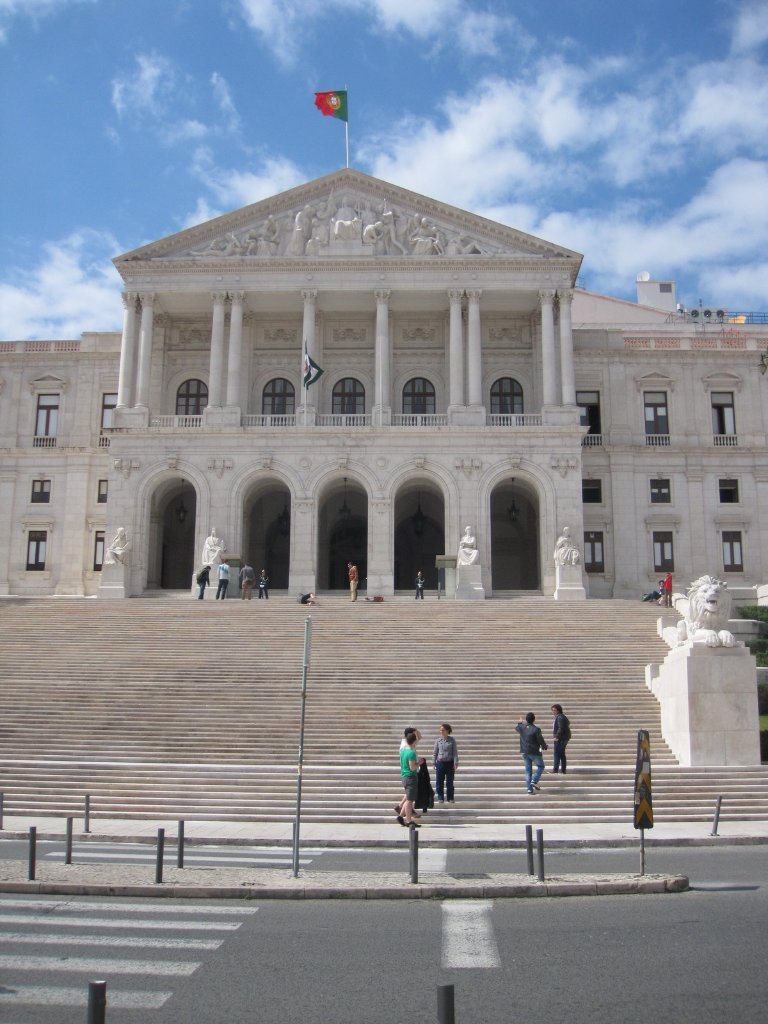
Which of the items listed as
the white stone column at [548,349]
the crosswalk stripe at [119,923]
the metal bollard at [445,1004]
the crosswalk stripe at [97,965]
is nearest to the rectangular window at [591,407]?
the white stone column at [548,349]

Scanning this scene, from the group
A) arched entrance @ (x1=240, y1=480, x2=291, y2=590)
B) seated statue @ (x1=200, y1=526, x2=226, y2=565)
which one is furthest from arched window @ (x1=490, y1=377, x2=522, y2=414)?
seated statue @ (x1=200, y1=526, x2=226, y2=565)

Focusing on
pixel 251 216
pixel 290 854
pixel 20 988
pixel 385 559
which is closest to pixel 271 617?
pixel 385 559

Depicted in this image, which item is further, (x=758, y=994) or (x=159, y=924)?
(x=159, y=924)

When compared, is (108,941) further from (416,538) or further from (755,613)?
(416,538)

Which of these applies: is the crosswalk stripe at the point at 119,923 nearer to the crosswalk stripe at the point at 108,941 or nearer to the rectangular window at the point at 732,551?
the crosswalk stripe at the point at 108,941

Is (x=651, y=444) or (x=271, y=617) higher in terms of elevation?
(x=651, y=444)

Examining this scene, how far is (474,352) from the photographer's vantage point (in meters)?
49.2

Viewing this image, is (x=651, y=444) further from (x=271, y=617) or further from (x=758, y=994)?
(x=758, y=994)

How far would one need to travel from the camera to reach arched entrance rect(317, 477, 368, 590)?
51.8 meters

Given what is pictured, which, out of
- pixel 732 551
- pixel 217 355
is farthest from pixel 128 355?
pixel 732 551

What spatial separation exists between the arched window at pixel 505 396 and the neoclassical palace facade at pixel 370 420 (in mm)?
109

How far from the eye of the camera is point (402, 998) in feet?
28.1

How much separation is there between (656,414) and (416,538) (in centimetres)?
1452

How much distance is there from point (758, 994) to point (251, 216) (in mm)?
47366
